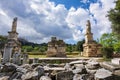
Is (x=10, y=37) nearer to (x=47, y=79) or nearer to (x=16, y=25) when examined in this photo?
(x=16, y=25)

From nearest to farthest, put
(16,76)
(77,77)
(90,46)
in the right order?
(77,77) → (16,76) → (90,46)

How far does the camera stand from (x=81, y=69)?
8836 millimetres

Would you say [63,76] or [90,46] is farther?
[90,46]

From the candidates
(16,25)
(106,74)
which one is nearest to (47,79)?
(106,74)

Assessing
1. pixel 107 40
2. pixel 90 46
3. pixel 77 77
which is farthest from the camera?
pixel 107 40

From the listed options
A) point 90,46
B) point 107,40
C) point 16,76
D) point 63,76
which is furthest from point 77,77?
point 107,40

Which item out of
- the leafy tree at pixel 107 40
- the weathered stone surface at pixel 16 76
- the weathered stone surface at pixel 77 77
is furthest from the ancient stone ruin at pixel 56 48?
the weathered stone surface at pixel 77 77

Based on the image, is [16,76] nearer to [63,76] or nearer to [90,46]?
[63,76]

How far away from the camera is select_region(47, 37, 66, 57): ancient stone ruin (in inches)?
1120

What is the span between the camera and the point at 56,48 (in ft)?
94.2

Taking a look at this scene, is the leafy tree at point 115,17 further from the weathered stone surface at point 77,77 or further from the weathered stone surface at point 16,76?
the weathered stone surface at point 16,76

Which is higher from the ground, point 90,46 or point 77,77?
point 90,46

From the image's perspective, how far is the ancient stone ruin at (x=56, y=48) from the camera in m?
28.4

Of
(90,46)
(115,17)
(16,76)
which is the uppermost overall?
(115,17)
